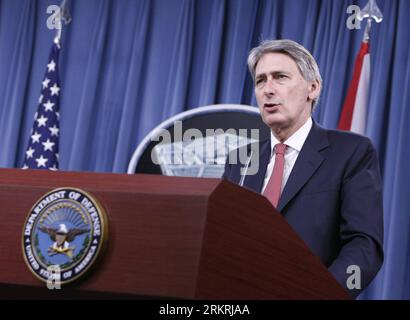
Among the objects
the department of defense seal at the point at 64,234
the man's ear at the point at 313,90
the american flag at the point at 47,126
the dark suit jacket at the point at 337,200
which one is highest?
the american flag at the point at 47,126

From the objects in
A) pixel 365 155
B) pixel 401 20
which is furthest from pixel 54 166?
pixel 365 155

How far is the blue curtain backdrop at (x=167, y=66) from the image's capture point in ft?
13.2

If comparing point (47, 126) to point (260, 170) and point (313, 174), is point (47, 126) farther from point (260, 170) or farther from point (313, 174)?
point (313, 174)

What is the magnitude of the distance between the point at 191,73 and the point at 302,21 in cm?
77

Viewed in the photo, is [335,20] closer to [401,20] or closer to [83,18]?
[401,20]

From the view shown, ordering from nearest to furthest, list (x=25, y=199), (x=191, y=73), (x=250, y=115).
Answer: (x=25, y=199)
(x=250, y=115)
(x=191, y=73)

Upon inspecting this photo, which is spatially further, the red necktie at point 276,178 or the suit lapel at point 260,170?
the suit lapel at point 260,170

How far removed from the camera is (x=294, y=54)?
2143 millimetres

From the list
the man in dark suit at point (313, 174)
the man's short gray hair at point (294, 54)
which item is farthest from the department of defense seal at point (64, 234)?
the man's short gray hair at point (294, 54)

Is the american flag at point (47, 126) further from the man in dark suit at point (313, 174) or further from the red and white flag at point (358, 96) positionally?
the man in dark suit at point (313, 174)

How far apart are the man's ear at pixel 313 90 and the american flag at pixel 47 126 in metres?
2.40

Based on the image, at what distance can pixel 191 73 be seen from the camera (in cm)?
460

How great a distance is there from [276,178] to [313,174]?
0.10 meters
